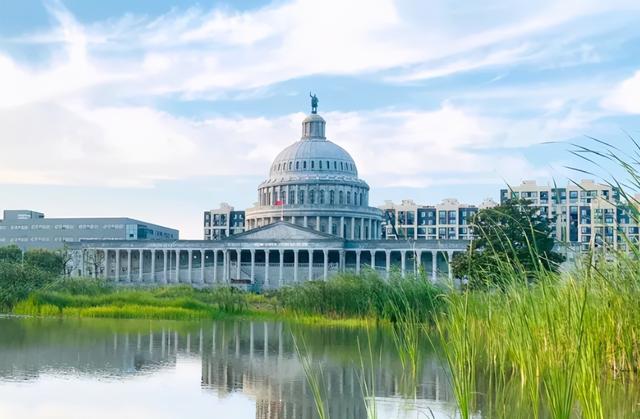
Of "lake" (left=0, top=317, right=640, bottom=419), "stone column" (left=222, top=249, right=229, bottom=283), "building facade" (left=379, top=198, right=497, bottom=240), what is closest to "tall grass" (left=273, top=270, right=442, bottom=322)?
"lake" (left=0, top=317, right=640, bottom=419)

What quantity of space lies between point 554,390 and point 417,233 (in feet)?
519

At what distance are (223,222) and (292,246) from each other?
239 feet

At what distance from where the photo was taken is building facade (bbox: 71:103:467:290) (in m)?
109

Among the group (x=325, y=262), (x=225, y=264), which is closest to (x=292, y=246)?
(x=325, y=262)

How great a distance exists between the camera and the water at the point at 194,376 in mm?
17859

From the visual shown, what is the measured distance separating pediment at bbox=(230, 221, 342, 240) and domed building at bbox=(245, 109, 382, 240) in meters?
14.9

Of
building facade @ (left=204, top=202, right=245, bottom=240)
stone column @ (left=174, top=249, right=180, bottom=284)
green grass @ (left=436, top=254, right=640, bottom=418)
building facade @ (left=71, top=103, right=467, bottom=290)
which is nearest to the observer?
green grass @ (left=436, top=254, right=640, bottom=418)

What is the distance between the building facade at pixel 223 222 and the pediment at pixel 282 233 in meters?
64.7

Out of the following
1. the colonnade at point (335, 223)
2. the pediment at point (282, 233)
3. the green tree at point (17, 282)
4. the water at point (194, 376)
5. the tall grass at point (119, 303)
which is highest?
the colonnade at point (335, 223)

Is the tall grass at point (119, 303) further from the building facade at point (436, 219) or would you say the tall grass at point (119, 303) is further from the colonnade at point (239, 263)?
the building facade at point (436, 219)

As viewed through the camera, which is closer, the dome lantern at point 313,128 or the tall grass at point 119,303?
the tall grass at point 119,303

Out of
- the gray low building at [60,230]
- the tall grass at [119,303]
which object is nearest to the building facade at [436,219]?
the gray low building at [60,230]

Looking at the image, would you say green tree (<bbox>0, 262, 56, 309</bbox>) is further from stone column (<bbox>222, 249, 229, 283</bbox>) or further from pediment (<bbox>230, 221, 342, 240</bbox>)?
pediment (<bbox>230, 221, 342, 240</bbox>)

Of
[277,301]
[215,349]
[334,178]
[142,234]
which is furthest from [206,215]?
[215,349]
